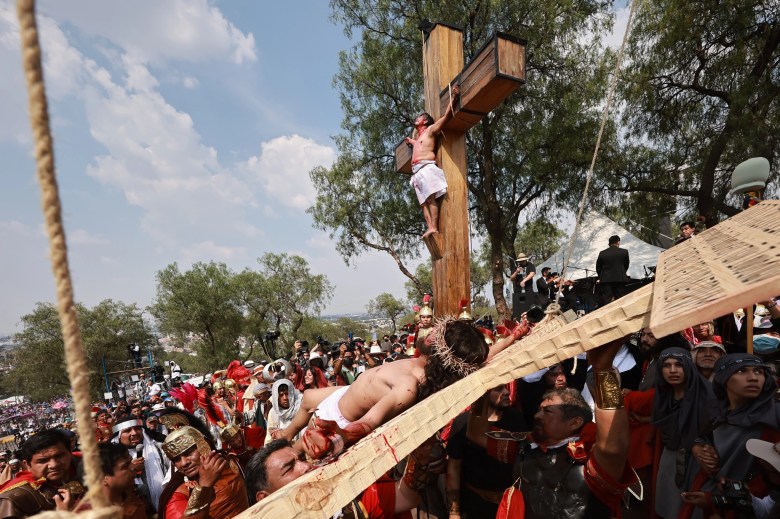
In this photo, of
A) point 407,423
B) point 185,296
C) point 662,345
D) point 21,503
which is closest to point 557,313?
point 407,423

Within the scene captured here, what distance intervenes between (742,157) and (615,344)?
45.6 ft

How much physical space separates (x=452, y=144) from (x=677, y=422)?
2.59 m

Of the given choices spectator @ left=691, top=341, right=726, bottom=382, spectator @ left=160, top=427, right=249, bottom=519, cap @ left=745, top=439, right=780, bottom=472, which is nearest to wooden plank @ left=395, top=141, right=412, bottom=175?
spectator @ left=160, top=427, right=249, bottom=519

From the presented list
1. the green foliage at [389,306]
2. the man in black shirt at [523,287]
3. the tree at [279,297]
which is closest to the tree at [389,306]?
the green foliage at [389,306]

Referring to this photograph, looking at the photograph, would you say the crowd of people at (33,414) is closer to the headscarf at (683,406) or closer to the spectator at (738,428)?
the headscarf at (683,406)

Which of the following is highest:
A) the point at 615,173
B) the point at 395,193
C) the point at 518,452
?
the point at 395,193

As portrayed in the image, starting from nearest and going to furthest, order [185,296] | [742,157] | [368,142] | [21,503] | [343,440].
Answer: [343,440] → [21,503] → [742,157] → [368,142] → [185,296]

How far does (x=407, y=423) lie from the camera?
1.24 m

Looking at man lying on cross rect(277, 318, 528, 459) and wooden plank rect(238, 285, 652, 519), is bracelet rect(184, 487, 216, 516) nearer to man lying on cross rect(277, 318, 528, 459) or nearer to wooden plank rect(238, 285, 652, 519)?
man lying on cross rect(277, 318, 528, 459)

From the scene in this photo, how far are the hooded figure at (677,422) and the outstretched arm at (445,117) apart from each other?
2.38 meters

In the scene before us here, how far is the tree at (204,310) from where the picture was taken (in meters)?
34.5

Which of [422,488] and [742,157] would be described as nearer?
[422,488]

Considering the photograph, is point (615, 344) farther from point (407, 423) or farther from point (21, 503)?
point (21, 503)

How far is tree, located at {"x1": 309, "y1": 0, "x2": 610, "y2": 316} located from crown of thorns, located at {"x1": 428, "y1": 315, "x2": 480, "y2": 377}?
35.2 ft
